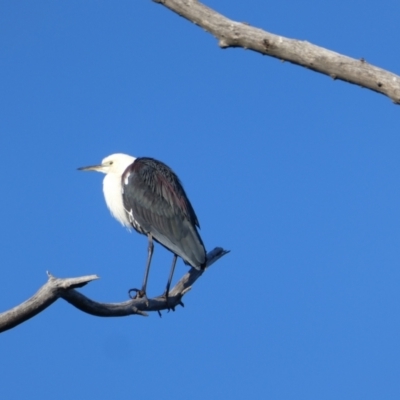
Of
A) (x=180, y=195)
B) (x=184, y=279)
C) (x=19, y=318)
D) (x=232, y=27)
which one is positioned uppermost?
(x=180, y=195)

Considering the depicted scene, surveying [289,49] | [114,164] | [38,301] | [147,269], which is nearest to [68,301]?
[38,301]

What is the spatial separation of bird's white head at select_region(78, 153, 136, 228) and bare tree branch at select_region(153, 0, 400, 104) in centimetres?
449

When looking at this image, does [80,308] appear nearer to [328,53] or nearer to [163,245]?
[328,53]

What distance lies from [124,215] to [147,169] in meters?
0.59

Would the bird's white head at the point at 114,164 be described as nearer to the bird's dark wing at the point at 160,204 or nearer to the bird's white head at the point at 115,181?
the bird's white head at the point at 115,181

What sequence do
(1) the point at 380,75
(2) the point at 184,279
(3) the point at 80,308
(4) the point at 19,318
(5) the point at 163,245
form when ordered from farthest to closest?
(5) the point at 163,245, (2) the point at 184,279, (3) the point at 80,308, (4) the point at 19,318, (1) the point at 380,75

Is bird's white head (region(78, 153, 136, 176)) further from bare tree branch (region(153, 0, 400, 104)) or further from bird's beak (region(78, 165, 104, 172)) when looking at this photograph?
bare tree branch (region(153, 0, 400, 104))

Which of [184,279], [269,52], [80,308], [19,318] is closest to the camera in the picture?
[269,52]

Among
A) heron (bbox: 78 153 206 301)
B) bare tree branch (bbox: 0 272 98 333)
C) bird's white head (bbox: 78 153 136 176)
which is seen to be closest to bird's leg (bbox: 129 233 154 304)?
heron (bbox: 78 153 206 301)

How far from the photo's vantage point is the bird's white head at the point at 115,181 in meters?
8.99

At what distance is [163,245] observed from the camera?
8.53 m

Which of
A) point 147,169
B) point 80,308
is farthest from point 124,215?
→ point 80,308

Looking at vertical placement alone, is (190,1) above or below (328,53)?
above

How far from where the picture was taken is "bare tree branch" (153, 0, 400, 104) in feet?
13.2
